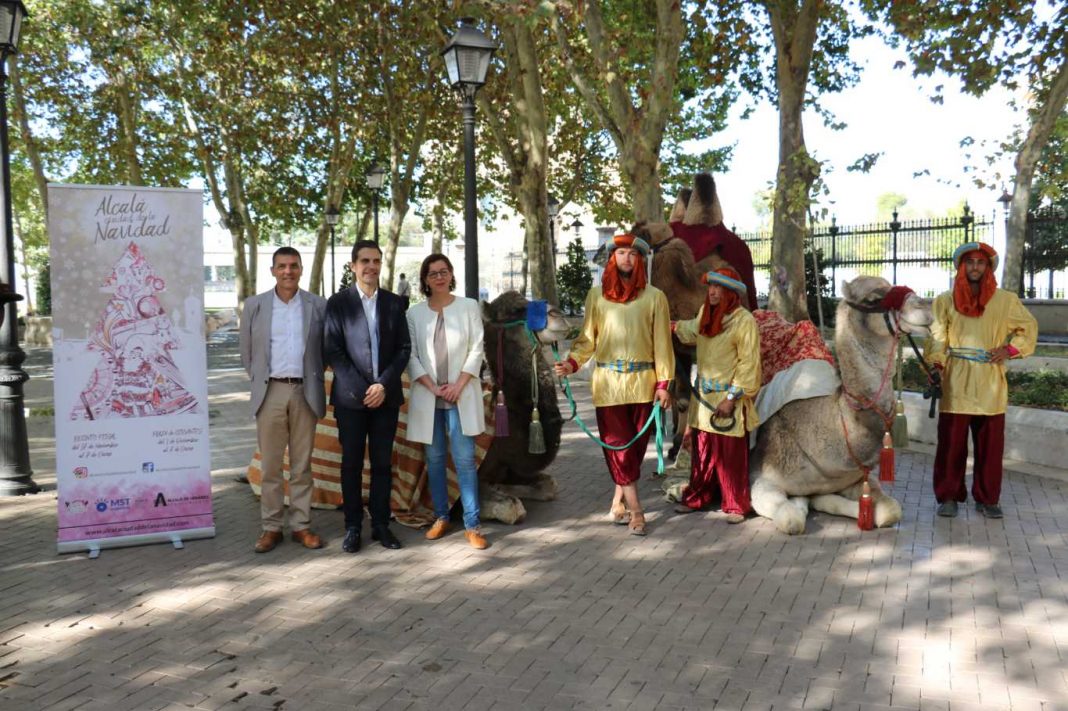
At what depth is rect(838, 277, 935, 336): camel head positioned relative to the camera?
18.9 ft

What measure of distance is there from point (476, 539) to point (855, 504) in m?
2.68

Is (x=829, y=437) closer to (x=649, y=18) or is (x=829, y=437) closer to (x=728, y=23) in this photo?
(x=728, y=23)

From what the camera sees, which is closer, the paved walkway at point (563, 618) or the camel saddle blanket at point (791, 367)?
the paved walkway at point (563, 618)

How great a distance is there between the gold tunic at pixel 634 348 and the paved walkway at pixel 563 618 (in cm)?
103

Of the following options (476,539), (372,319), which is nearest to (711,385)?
(476,539)

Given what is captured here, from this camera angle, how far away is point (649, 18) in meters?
15.4

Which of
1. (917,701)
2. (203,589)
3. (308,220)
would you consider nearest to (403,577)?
(203,589)

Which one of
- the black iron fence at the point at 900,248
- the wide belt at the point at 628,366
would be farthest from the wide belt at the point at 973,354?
the black iron fence at the point at 900,248

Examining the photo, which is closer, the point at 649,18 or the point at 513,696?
the point at 513,696

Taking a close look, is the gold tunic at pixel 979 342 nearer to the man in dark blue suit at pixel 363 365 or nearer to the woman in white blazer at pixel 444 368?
the woman in white blazer at pixel 444 368

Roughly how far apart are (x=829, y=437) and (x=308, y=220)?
29267 mm

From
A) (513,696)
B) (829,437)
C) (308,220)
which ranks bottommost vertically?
(513,696)

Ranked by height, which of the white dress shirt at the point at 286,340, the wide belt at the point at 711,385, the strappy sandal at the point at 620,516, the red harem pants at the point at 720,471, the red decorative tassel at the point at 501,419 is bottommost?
the strappy sandal at the point at 620,516

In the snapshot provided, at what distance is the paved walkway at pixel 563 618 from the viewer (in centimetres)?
400
